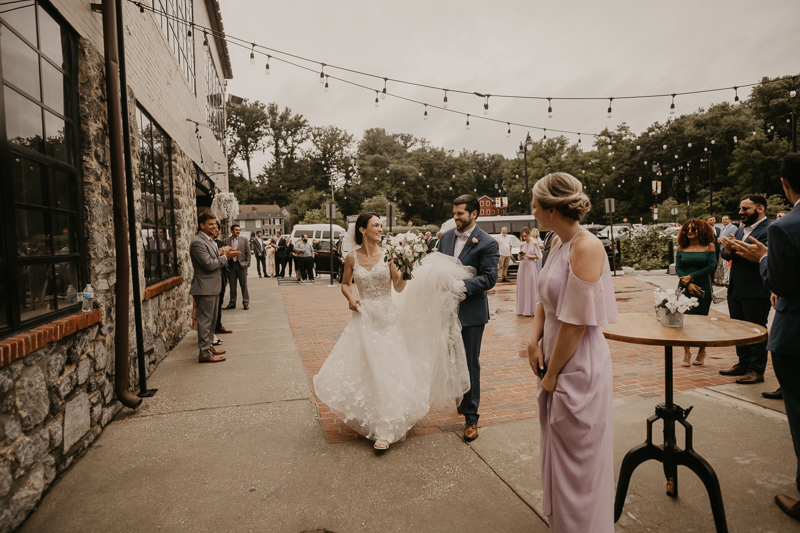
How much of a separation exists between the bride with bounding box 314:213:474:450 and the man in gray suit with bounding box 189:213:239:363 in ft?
10.3

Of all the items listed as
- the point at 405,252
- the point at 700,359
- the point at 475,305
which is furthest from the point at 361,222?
the point at 700,359

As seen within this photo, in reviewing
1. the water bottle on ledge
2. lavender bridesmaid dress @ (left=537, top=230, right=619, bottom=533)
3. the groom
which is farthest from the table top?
the water bottle on ledge

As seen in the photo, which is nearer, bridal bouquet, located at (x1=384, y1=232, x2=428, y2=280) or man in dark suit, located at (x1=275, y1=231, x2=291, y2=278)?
bridal bouquet, located at (x1=384, y1=232, x2=428, y2=280)

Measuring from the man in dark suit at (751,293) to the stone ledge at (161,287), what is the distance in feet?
22.8

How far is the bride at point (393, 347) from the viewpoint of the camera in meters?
3.95

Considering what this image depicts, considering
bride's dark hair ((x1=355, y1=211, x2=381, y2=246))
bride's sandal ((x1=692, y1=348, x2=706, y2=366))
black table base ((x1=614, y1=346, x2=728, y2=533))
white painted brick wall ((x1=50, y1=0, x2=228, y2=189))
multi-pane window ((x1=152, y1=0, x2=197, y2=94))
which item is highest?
multi-pane window ((x1=152, y1=0, x2=197, y2=94))

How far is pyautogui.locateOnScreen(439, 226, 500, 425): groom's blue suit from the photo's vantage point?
4.05 metres

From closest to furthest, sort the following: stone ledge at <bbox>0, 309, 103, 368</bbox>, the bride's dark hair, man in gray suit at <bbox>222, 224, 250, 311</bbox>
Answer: stone ledge at <bbox>0, 309, 103, 368</bbox>, the bride's dark hair, man in gray suit at <bbox>222, 224, 250, 311</bbox>

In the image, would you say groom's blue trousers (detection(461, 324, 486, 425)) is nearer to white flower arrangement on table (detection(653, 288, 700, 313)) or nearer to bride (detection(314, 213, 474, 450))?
bride (detection(314, 213, 474, 450))

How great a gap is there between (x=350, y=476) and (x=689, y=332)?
8.29 feet

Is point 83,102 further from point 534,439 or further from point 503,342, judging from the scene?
point 503,342

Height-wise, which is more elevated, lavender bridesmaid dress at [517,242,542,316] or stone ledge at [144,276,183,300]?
stone ledge at [144,276,183,300]

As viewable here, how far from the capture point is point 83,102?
14.3 feet

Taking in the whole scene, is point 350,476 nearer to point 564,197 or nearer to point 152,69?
point 564,197
